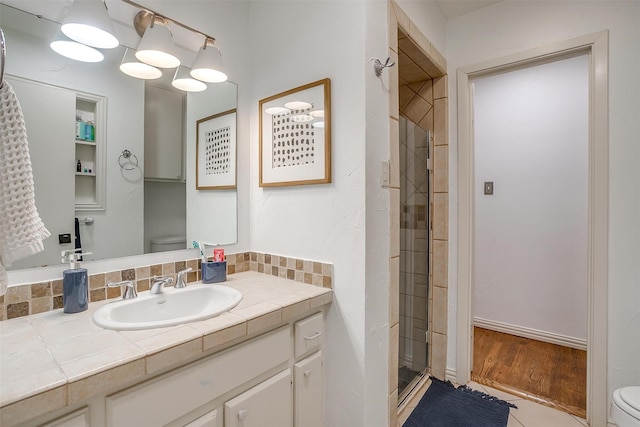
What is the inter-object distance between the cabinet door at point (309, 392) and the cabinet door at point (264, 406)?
0.15ft

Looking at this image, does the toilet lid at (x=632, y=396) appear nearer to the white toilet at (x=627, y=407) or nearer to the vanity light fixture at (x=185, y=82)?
the white toilet at (x=627, y=407)

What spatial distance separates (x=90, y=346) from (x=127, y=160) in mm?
756

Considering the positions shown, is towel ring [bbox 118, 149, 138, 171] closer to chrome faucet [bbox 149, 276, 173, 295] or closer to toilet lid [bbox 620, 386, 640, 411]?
chrome faucet [bbox 149, 276, 173, 295]

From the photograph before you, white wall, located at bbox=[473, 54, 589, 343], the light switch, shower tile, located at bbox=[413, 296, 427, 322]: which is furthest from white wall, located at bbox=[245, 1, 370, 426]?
the light switch

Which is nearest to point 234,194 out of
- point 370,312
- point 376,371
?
point 370,312

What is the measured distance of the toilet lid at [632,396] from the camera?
1298mm

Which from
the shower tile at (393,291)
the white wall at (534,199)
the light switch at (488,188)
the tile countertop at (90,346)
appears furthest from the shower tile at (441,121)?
the tile countertop at (90,346)

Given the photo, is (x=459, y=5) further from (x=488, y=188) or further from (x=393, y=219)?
(x=488, y=188)

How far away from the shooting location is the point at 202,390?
2.92ft

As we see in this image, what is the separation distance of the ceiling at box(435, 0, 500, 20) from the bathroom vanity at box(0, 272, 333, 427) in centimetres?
189

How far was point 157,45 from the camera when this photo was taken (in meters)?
1.25

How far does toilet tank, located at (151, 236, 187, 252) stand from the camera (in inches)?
53.0

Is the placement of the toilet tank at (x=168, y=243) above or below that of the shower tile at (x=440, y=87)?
below

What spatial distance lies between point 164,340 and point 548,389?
236 cm
